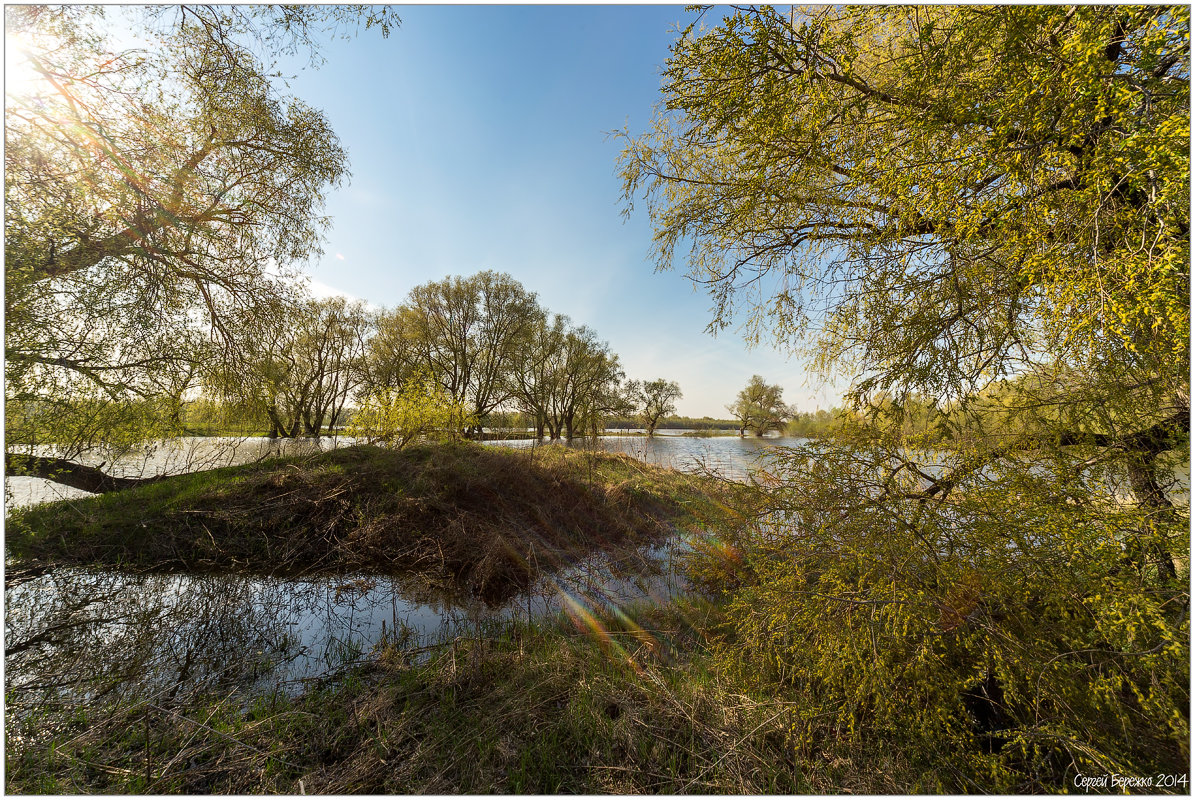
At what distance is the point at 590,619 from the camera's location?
17.6ft

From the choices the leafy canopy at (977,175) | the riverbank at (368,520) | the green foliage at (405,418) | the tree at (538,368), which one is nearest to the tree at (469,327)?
the tree at (538,368)

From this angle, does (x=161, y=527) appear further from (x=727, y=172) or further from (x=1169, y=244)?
(x=1169, y=244)

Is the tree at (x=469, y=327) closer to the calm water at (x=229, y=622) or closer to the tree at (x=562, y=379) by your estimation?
the tree at (x=562, y=379)

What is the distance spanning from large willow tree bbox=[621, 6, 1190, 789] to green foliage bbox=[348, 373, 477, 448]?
11.3 metres

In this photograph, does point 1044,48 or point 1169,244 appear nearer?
point 1169,244

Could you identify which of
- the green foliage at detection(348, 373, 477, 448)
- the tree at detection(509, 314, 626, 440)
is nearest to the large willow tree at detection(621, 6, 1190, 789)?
the green foliage at detection(348, 373, 477, 448)

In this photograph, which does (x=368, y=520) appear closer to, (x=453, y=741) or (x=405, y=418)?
(x=405, y=418)

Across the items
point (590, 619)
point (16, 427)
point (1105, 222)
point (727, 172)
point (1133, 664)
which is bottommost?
point (590, 619)

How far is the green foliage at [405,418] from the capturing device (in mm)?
12094

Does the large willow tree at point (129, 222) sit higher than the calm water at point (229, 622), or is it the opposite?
the large willow tree at point (129, 222)

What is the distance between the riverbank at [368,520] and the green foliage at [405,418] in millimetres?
1259

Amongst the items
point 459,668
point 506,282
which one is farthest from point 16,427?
point 506,282

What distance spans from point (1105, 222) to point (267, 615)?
343 inches

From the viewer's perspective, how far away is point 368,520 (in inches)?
297
